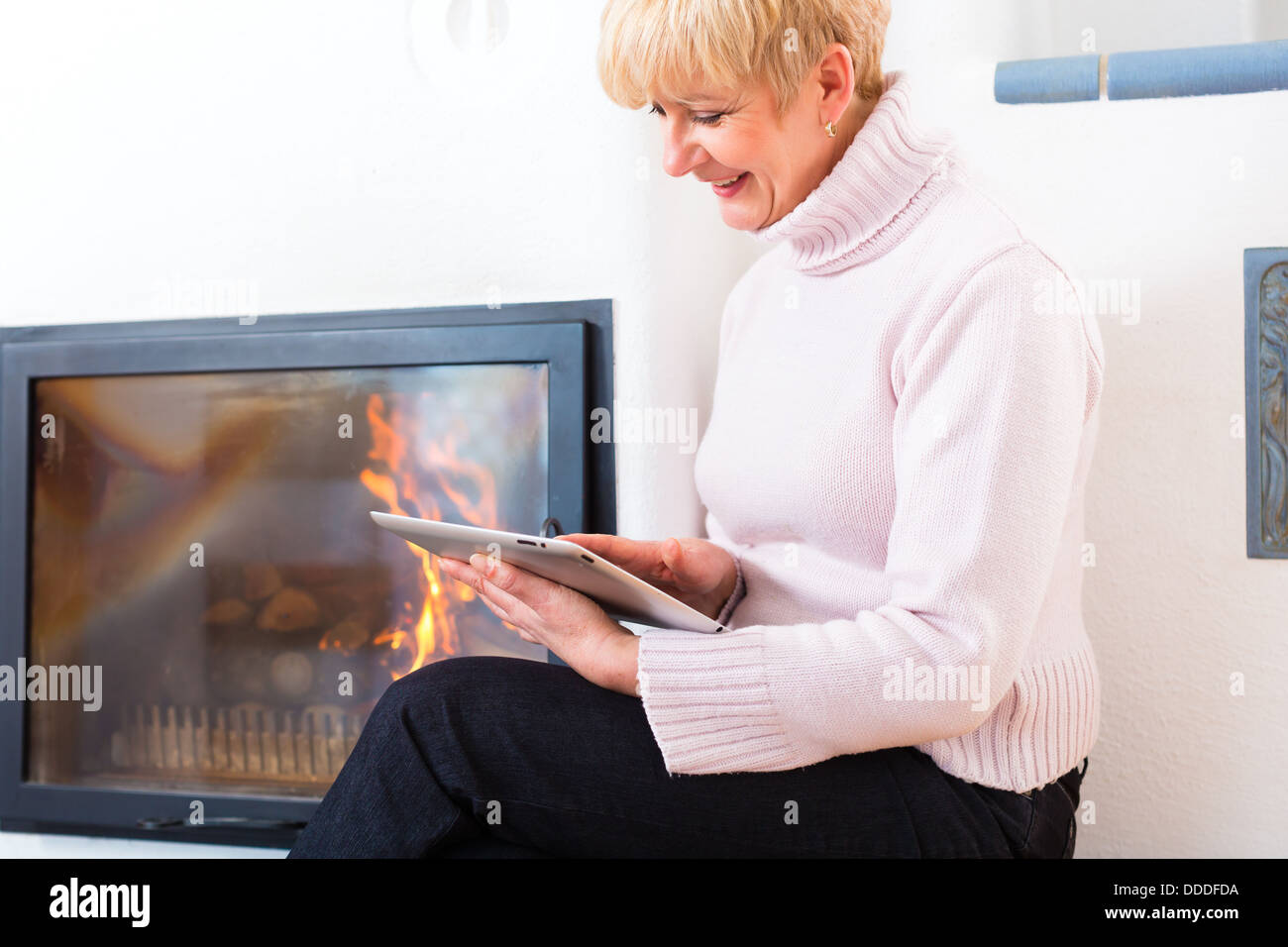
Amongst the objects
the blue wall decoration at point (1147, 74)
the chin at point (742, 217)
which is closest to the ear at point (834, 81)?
the chin at point (742, 217)

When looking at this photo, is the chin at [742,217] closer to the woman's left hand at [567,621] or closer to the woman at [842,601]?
the woman at [842,601]

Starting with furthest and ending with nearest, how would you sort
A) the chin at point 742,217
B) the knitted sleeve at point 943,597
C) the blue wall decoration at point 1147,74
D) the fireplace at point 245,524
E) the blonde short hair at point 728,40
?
the fireplace at point 245,524 → the blue wall decoration at point 1147,74 → the chin at point 742,217 → the blonde short hair at point 728,40 → the knitted sleeve at point 943,597

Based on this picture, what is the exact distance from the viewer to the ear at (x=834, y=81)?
3.08ft

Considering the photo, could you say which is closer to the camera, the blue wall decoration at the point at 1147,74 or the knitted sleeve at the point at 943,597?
the knitted sleeve at the point at 943,597

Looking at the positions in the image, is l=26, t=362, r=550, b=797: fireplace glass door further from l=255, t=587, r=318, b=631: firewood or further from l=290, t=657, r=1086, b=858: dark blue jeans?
l=290, t=657, r=1086, b=858: dark blue jeans

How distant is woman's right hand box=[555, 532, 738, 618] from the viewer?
1.08 metres

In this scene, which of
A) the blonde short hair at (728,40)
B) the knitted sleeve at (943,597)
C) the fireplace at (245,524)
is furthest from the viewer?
the fireplace at (245,524)

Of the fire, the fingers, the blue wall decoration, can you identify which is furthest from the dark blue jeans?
the blue wall decoration

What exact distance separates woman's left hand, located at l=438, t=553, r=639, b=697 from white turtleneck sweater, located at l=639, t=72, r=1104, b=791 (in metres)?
0.03

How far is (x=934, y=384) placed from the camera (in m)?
0.83

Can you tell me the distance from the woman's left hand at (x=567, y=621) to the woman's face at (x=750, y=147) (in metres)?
0.41

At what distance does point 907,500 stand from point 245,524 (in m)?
0.99

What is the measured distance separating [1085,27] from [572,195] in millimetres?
699
